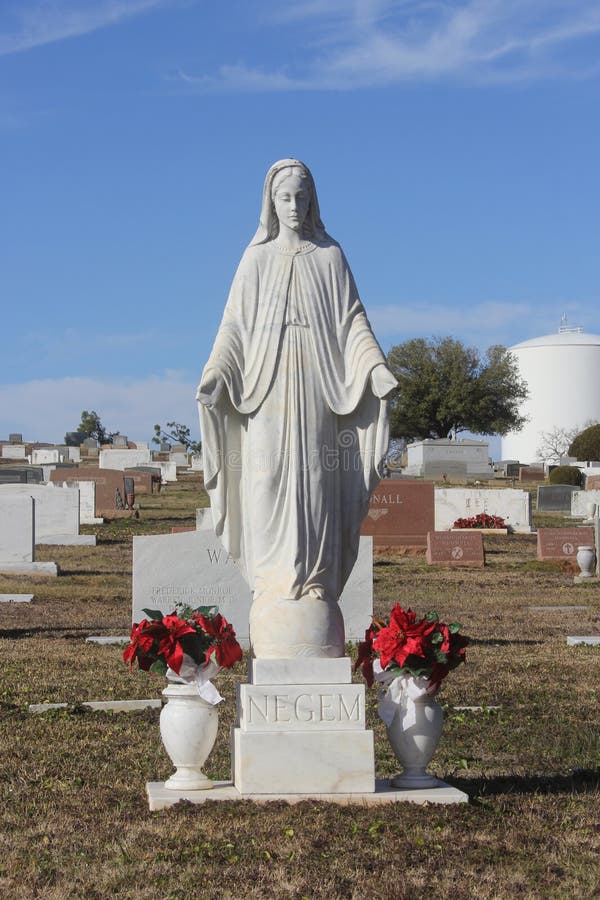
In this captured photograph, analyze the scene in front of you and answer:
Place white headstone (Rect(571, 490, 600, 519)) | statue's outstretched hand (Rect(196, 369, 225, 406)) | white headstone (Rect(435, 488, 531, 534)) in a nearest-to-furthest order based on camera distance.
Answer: statue's outstretched hand (Rect(196, 369, 225, 406)) → white headstone (Rect(435, 488, 531, 534)) → white headstone (Rect(571, 490, 600, 519))

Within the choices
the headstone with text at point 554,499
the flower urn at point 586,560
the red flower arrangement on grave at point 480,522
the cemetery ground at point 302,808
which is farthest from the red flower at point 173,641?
the headstone with text at point 554,499

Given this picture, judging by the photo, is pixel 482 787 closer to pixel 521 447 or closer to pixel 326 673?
pixel 326 673

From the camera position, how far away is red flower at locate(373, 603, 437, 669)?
20.5ft

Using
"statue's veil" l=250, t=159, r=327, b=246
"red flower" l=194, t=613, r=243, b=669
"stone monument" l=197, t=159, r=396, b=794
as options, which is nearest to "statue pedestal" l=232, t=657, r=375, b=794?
"stone monument" l=197, t=159, r=396, b=794

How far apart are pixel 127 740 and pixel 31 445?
2187 inches

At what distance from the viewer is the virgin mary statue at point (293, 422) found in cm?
641

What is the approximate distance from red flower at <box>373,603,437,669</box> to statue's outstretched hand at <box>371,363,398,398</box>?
42.2 inches

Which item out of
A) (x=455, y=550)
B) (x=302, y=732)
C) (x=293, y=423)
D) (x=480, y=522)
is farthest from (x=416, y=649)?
(x=480, y=522)

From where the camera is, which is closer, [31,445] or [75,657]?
[75,657]

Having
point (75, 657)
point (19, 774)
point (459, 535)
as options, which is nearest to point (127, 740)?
point (19, 774)

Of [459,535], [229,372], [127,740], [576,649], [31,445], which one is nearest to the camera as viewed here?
[229,372]

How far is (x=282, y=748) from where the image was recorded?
6.11m

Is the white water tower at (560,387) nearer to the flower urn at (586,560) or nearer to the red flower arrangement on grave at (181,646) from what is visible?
the flower urn at (586,560)

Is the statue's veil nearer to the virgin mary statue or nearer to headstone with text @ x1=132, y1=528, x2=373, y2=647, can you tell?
the virgin mary statue
